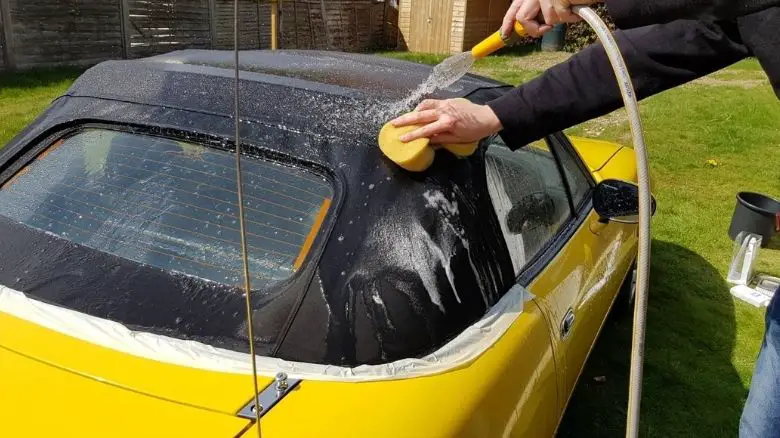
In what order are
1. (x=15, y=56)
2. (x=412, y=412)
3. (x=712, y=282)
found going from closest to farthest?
(x=412, y=412)
(x=712, y=282)
(x=15, y=56)

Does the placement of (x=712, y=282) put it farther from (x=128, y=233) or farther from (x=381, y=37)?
(x=381, y=37)

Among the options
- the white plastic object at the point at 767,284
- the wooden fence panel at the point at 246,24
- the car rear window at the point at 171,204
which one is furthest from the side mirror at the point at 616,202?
the wooden fence panel at the point at 246,24

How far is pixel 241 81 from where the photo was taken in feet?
6.43

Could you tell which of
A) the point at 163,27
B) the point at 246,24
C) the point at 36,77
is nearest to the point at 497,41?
the point at 36,77

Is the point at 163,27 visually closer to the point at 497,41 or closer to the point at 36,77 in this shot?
the point at 36,77

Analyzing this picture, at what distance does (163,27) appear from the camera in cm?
1295

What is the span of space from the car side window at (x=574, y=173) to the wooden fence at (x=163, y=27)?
1023cm

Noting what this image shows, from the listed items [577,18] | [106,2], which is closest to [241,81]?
[577,18]

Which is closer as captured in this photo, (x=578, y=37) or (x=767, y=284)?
(x=767, y=284)

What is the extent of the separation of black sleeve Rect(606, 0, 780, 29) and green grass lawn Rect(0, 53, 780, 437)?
199 centimetres

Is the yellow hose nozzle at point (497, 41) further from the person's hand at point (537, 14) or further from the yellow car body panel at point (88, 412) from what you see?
the yellow car body panel at point (88, 412)

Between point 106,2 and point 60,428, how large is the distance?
12.3m

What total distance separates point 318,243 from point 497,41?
0.72 meters

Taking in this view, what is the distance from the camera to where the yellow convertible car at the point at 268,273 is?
51.9 inches
